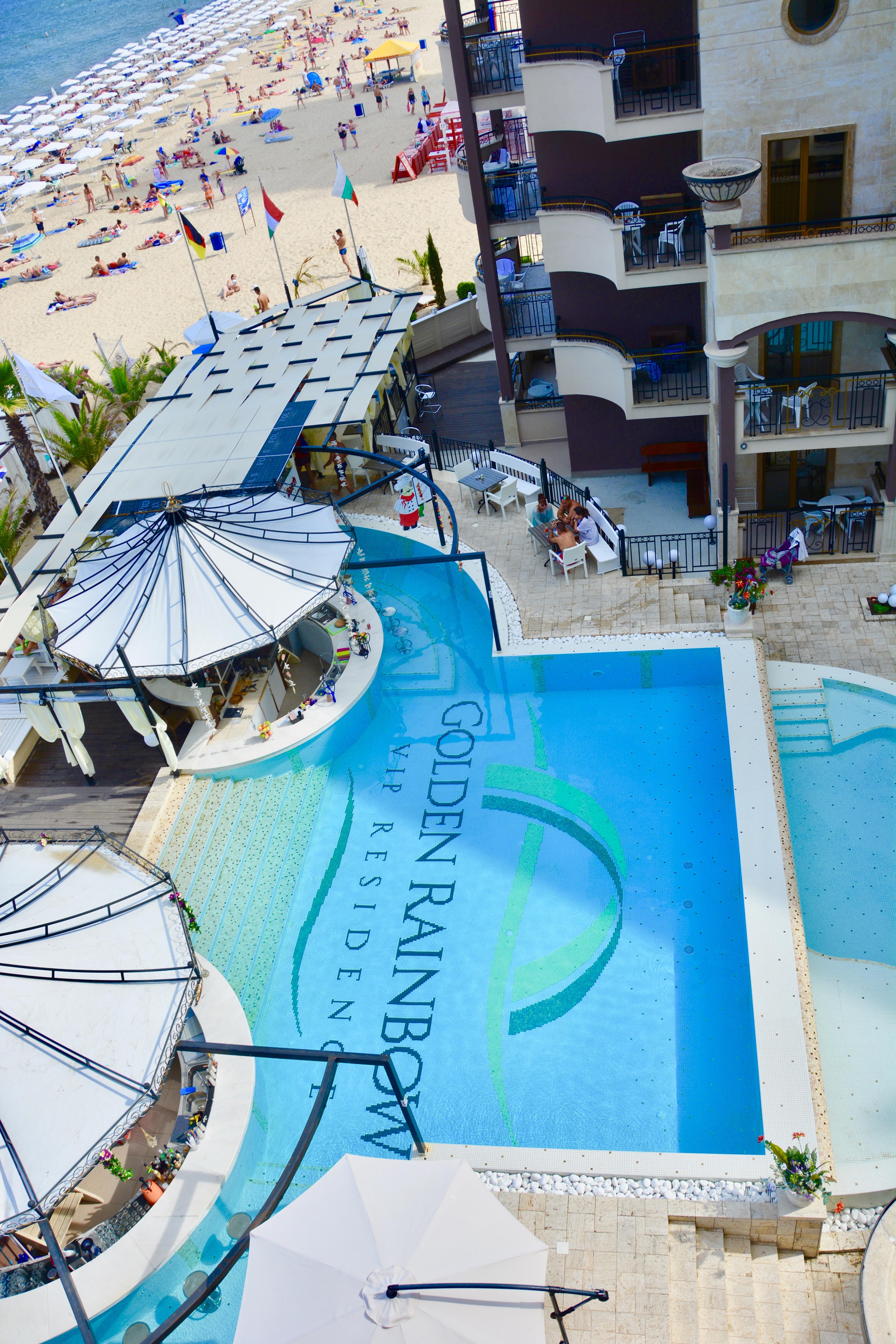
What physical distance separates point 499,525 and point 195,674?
8149 millimetres

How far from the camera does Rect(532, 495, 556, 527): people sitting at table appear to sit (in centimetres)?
2434

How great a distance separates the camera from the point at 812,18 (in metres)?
18.9

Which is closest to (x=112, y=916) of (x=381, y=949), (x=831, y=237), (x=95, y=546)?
(x=381, y=949)

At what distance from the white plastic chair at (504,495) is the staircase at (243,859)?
8388mm

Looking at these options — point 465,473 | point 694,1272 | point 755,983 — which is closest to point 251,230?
point 465,473

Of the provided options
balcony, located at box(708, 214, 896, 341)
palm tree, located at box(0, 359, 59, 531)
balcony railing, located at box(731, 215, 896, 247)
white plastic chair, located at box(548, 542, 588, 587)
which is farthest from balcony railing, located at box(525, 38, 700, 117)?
palm tree, located at box(0, 359, 59, 531)

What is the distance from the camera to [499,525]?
84.1ft

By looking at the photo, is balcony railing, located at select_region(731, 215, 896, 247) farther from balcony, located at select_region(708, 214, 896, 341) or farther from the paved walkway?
the paved walkway

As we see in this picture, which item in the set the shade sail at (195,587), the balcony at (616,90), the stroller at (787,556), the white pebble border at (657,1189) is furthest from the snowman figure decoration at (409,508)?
the white pebble border at (657,1189)

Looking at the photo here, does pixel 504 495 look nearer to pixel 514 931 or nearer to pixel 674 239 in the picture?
pixel 674 239

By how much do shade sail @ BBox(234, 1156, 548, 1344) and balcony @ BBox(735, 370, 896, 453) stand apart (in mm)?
14999

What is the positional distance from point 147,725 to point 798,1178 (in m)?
13.6

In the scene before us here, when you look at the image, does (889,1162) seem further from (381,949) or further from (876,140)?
(876,140)

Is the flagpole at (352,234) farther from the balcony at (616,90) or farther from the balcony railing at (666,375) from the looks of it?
the balcony railing at (666,375)
